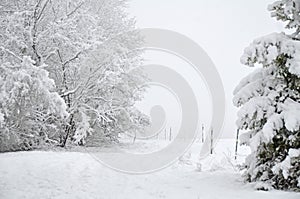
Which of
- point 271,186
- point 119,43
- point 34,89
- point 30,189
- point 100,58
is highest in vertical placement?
point 119,43

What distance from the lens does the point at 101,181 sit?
891 centimetres

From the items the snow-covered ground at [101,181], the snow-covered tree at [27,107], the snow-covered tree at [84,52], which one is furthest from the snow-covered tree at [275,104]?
the snow-covered tree at [84,52]

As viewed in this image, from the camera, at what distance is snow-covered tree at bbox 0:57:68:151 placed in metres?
7.84

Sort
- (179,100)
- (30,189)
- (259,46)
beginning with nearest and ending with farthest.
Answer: (259,46) → (30,189) → (179,100)

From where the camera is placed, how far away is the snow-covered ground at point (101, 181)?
760 centimetres

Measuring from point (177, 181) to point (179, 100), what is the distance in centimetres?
1264

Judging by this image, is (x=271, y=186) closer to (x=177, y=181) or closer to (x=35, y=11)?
(x=177, y=181)

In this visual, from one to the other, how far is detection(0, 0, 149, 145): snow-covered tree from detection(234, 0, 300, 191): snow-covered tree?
782cm

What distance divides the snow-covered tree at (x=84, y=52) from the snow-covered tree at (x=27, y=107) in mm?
1106

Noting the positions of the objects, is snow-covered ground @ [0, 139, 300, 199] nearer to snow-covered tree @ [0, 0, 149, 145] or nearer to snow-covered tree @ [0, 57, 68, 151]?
snow-covered tree @ [0, 57, 68, 151]

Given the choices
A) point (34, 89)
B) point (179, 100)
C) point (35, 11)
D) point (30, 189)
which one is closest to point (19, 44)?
point (35, 11)

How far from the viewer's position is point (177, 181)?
30.0ft

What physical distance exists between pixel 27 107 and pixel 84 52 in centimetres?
447

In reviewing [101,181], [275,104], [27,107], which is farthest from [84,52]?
[275,104]
